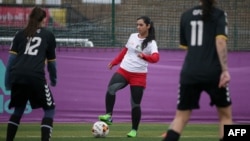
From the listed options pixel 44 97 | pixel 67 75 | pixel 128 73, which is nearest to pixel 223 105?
pixel 44 97

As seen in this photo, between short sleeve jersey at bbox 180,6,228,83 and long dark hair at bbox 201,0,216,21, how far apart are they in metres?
0.04

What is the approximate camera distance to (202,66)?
8.21m

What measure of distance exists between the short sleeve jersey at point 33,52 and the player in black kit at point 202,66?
93.3 inches

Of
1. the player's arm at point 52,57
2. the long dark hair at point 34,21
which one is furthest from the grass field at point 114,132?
the long dark hair at point 34,21

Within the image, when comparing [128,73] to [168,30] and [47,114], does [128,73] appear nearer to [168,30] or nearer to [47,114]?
[47,114]

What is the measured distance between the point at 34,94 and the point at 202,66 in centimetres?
275

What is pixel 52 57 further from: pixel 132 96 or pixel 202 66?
pixel 132 96

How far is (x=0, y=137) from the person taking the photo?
12.0 metres

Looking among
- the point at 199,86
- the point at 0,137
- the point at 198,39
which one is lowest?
the point at 0,137

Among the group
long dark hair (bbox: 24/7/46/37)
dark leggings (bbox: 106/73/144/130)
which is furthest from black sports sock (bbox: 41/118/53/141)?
dark leggings (bbox: 106/73/144/130)

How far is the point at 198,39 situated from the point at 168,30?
9.57m

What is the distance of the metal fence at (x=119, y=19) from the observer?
688 inches

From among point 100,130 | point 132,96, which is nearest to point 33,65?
point 100,130

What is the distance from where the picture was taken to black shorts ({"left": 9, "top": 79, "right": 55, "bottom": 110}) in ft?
32.4
